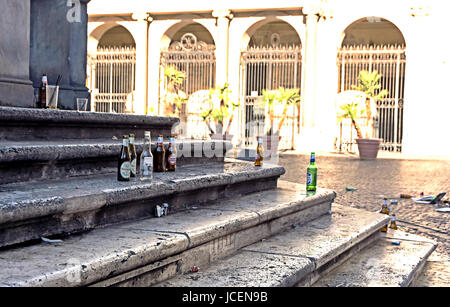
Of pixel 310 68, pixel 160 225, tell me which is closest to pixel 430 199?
pixel 160 225

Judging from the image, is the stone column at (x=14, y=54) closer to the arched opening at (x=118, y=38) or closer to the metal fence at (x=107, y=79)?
the metal fence at (x=107, y=79)

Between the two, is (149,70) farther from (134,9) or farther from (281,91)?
(281,91)

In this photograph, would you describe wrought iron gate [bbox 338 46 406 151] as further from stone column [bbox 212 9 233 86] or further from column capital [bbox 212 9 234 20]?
column capital [bbox 212 9 234 20]

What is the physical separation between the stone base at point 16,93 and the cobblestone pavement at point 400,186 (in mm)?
3320

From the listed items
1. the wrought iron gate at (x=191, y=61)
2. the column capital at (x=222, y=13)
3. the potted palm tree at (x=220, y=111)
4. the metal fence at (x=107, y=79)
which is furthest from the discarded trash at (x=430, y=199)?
the metal fence at (x=107, y=79)

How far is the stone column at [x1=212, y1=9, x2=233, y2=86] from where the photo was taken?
1936cm

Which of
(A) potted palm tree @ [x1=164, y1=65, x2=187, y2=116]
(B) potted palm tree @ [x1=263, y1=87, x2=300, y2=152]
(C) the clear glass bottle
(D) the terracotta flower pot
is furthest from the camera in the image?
(A) potted palm tree @ [x1=164, y1=65, x2=187, y2=116]

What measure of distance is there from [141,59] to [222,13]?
315 cm

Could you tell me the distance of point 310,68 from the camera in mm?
18453

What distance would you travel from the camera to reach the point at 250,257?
359cm

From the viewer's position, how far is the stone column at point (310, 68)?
60.4 ft

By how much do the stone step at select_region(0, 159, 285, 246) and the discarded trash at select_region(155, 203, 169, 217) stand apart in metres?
0.04

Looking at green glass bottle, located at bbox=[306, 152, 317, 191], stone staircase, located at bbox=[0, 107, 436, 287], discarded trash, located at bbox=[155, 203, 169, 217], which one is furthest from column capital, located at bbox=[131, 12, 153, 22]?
discarded trash, located at bbox=[155, 203, 169, 217]

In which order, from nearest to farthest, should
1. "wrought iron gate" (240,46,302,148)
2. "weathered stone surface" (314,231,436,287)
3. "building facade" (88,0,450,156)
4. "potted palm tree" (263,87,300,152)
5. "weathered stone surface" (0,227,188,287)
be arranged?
"weathered stone surface" (0,227,188,287) → "weathered stone surface" (314,231,436,287) → "building facade" (88,0,450,156) → "potted palm tree" (263,87,300,152) → "wrought iron gate" (240,46,302,148)
